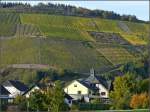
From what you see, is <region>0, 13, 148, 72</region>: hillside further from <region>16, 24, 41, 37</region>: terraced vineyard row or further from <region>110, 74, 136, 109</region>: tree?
<region>110, 74, 136, 109</region>: tree

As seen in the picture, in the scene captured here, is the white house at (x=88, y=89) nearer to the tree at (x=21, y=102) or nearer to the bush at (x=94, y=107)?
the bush at (x=94, y=107)

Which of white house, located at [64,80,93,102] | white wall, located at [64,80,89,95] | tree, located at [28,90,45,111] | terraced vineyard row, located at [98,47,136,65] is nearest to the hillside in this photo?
terraced vineyard row, located at [98,47,136,65]

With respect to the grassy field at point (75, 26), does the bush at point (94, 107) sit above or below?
below

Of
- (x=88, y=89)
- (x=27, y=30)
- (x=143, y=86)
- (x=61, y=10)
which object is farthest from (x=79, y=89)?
(x=61, y=10)

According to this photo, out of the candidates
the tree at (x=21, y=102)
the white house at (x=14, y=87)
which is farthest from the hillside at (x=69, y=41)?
the tree at (x=21, y=102)

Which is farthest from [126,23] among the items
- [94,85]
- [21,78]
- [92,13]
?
[94,85]
